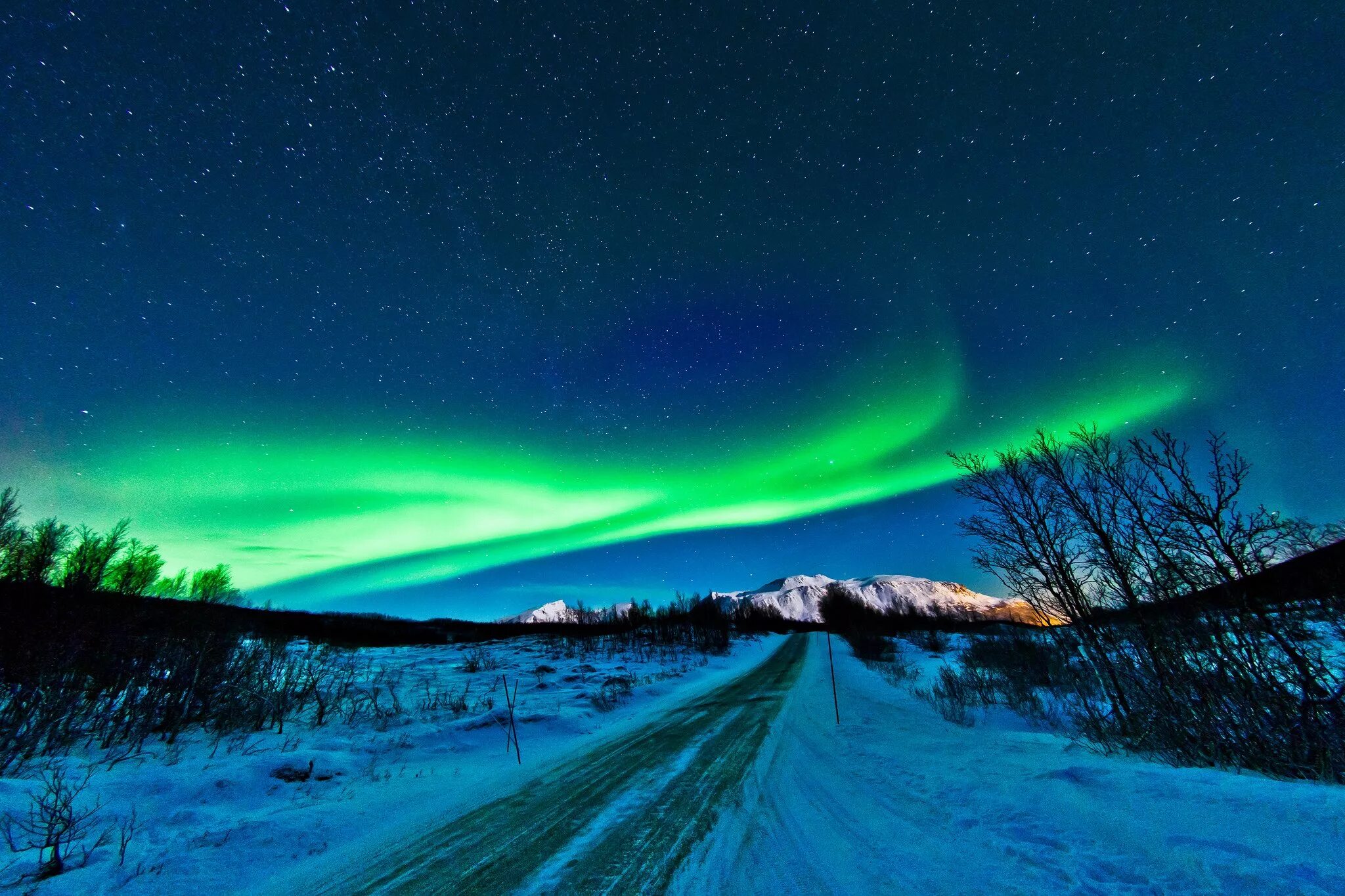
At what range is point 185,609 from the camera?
36.0 feet

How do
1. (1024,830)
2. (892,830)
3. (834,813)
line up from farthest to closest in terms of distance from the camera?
(834,813)
(892,830)
(1024,830)

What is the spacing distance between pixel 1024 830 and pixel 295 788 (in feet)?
29.9

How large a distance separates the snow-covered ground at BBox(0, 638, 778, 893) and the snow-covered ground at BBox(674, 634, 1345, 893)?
4.17 m

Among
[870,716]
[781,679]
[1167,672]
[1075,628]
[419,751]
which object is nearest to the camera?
[1167,672]

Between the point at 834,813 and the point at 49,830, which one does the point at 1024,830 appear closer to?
the point at 834,813

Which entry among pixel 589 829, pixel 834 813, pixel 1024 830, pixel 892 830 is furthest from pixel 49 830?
pixel 1024 830

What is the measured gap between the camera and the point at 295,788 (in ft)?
22.8

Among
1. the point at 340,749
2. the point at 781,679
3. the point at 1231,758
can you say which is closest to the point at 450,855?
the point at 340,749

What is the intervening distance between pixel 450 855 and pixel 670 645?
36.4 m

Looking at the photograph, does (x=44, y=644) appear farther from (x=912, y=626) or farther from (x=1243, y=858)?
(x=912, y=626)

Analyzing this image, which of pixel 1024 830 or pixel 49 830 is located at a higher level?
pixel 49 830

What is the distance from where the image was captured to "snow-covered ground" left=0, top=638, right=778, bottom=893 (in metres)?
4.52

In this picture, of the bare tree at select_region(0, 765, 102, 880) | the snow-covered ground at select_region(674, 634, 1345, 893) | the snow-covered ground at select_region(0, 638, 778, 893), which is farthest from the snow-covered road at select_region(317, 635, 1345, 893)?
the bare tree at select_region(0, 765, 102, 880)

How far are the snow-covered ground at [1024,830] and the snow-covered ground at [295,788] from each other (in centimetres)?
417
